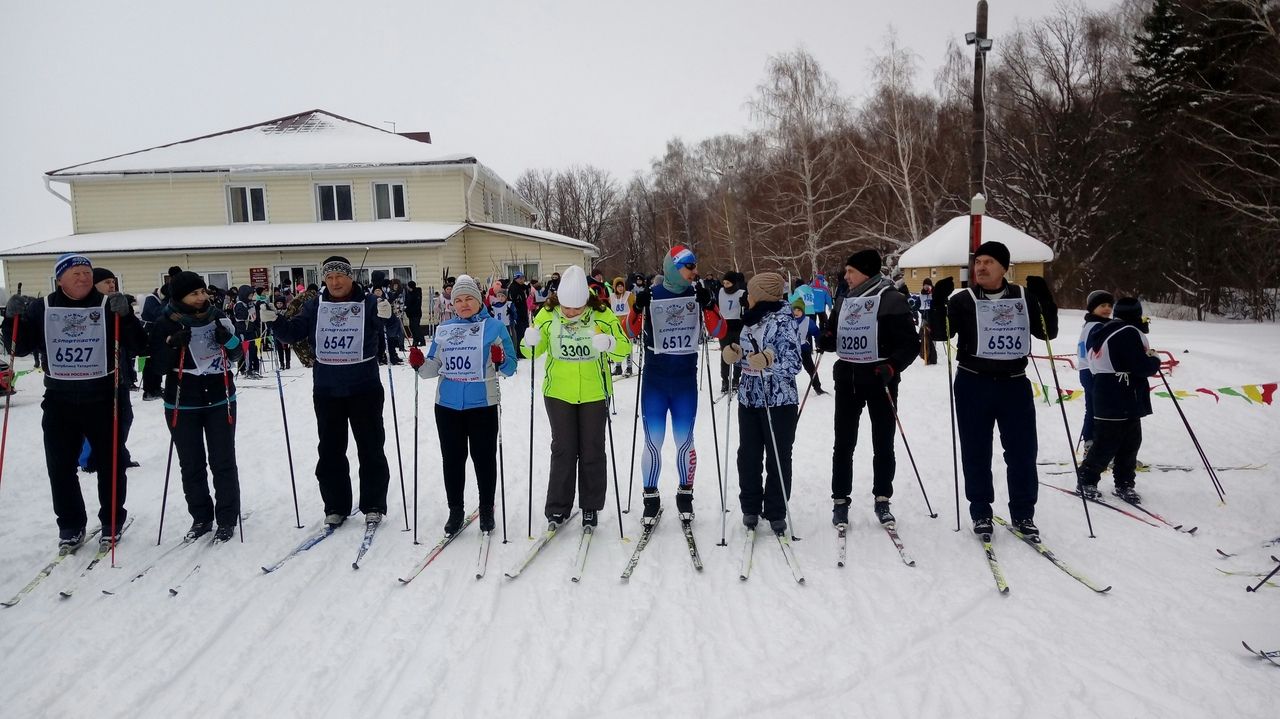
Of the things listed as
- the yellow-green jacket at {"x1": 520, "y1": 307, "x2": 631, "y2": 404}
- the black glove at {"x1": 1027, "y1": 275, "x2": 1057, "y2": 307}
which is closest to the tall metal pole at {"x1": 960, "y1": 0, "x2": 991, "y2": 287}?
the black glove at {"x1": 1027, "y1": 275, "x2": 1057, "y2": 307}

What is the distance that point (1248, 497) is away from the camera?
563 cm

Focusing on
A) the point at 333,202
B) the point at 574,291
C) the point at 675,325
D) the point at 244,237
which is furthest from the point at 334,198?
the point at 675,325

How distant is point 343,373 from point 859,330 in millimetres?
3672

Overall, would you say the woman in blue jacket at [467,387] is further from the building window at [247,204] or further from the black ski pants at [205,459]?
the building window at [247,204]

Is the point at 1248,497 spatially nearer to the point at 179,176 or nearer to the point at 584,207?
the point at 179,176

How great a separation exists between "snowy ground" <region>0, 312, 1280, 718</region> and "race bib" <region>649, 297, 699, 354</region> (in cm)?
133

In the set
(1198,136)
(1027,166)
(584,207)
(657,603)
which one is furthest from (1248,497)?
(584,207)

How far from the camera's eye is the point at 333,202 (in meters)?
25.1

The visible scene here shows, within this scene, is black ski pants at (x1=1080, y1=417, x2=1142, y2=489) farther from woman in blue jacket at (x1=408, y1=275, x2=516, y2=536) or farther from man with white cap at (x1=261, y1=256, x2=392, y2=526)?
man with white cap at (x1=261, y1=256, x2=392, y2=526)

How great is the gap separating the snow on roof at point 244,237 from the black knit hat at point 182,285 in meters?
17.2

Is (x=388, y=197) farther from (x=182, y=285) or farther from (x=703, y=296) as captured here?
(x=703, y=296)

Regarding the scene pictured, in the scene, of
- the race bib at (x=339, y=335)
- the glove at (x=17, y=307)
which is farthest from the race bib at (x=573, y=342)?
the glove at (x=17, y=307)

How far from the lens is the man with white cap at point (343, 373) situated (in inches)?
205

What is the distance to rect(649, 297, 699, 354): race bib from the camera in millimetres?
5180
